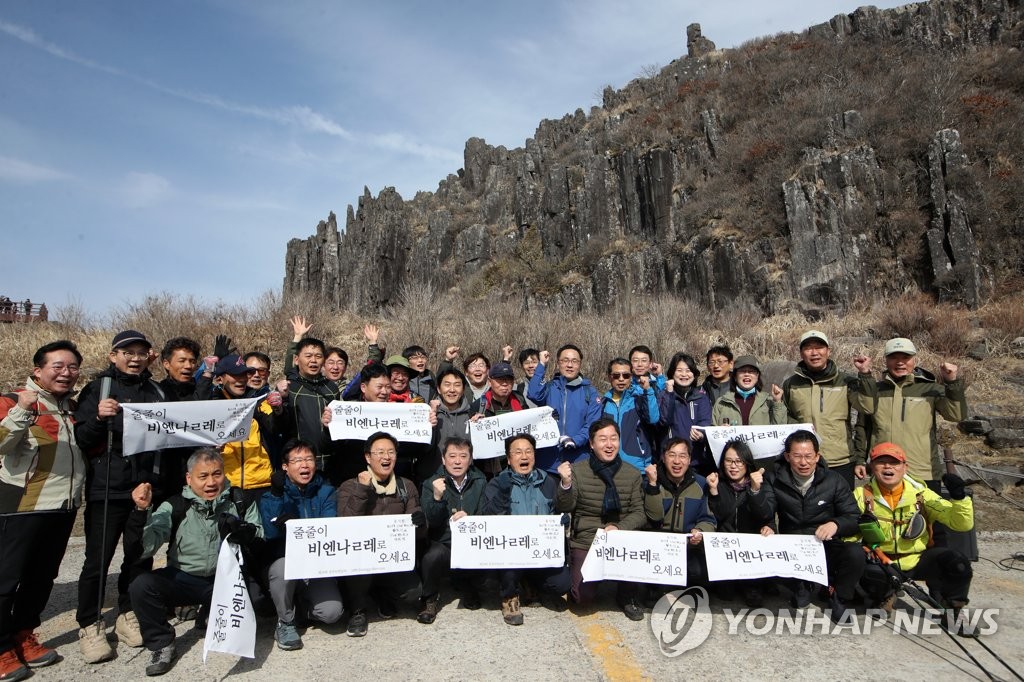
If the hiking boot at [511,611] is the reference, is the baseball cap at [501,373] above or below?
above

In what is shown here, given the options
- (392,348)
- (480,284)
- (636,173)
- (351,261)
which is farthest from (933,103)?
(351,261)

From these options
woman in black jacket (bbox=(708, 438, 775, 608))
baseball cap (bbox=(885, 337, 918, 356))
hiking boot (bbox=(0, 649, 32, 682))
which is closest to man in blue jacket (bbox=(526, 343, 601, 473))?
woman in black jacket (bbox=(708, 438, 775, 608))

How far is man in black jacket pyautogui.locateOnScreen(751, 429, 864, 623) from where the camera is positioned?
4883 mm

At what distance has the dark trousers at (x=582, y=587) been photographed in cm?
502

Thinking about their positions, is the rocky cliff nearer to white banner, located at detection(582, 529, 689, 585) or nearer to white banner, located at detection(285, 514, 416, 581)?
A: white banner, located at detection(285, 514, 416, 581)

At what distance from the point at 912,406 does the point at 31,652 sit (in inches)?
294

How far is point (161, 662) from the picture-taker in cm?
408

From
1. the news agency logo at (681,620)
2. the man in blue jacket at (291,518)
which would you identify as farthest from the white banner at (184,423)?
the news agency logo at (681,620)

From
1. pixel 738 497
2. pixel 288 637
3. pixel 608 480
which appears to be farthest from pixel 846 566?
pixel 288 637

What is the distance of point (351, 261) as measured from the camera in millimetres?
54562

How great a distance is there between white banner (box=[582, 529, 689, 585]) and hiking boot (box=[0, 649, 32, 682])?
13.1 ft

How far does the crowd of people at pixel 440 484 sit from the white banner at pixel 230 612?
0.60 feet

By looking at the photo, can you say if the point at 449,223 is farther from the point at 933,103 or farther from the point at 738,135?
the point at 933,103

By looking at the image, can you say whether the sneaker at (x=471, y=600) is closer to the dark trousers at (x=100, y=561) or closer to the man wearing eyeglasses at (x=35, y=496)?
the dark trousers at (x=100, y=561)
